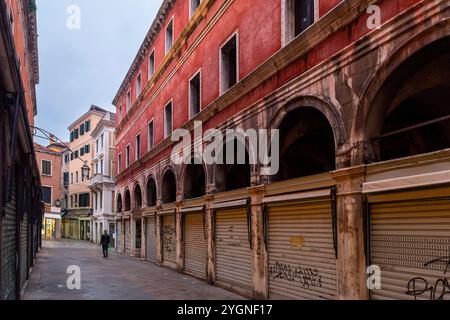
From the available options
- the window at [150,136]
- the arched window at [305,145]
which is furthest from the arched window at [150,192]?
the arched window at [305,145]

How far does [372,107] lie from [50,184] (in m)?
47.2

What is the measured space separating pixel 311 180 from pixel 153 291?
630cm

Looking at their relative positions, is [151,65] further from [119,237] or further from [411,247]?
[411,247]

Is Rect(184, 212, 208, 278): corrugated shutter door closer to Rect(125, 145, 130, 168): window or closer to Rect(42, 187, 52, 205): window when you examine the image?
Rect(125, 145, 130, 168): window

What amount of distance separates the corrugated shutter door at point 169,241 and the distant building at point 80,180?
29470 mm

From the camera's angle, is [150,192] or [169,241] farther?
[150,192]

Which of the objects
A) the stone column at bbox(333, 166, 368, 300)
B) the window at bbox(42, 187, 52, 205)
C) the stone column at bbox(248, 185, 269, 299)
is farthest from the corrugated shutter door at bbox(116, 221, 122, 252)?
the stone column at bbox(333, 166, 368, 300)

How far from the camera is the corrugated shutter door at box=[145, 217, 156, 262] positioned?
2083 centimetres

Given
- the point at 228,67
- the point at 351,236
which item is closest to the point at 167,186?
the point at 228,67

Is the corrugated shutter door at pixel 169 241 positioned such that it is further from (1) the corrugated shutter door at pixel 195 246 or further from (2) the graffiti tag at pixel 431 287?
(2) the graffiti tag at pixel 431 287

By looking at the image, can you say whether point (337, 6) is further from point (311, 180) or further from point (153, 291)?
point (153, 291)

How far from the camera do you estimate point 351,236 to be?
720cm
